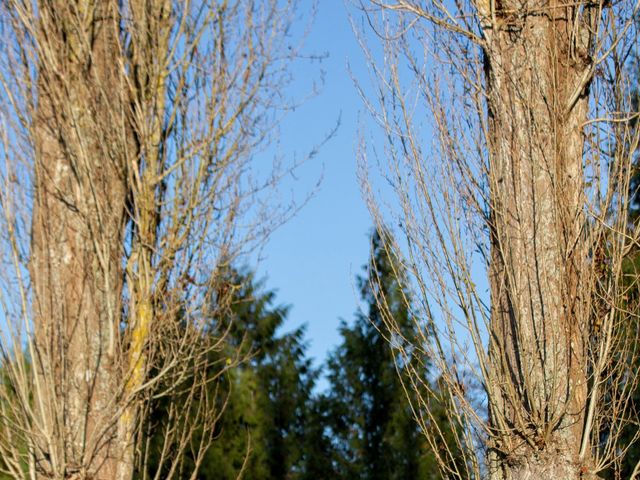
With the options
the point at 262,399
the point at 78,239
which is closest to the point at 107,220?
the point at 78,239

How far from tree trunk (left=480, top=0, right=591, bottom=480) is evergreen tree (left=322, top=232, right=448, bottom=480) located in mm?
8236

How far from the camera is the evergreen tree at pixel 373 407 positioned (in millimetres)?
13828

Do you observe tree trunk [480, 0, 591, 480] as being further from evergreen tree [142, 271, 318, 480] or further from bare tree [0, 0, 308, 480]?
evergreen tree [142, 271, 318, 480]

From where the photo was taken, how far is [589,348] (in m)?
5.13

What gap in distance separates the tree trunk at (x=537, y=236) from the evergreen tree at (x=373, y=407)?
27.0 feet

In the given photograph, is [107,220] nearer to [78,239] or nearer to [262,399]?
[78,239]

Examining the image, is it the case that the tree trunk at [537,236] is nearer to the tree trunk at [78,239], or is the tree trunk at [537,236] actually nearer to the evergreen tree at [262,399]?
the tree trunk at [78,239]

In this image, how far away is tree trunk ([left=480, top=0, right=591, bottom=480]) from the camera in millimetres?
4965

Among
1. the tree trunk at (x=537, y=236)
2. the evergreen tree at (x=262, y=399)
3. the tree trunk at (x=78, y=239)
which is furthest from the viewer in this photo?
the evergreen tree at (x=262, y=399)

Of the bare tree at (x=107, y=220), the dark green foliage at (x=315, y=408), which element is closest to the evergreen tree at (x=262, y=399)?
the dark green foliage at (x=315, y=408)

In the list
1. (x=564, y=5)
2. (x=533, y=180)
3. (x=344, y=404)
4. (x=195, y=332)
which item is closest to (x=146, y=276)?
(x=195, y=332)

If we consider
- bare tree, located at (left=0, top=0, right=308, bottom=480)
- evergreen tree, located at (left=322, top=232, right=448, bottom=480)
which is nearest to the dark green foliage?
evergreen tree, located at (left=322, top=232, right=448, bottom=480)

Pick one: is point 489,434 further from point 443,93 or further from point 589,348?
point 443,93

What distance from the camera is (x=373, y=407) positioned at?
49.0 feet
